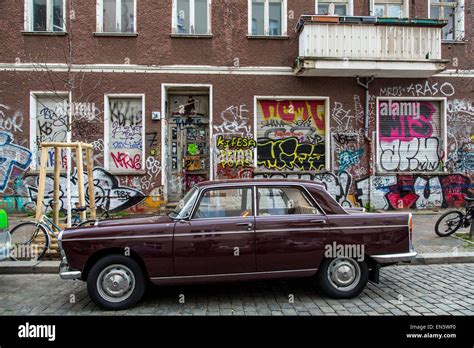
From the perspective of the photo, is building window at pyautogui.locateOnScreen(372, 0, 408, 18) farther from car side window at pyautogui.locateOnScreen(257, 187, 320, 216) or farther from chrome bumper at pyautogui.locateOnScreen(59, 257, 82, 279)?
chrome bumper at pyautogui.locateOnScreen(59, 257, 82, 279)

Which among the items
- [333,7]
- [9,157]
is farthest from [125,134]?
[333,7]

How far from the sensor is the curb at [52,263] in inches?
265

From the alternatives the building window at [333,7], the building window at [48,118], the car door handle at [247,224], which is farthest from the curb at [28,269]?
the building window at [333,7]

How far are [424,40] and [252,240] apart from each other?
33.6ft

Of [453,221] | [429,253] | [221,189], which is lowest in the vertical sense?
[429,253]

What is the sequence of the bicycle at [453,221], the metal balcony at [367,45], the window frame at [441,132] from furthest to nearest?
the window frame at [441,132]
the metal balcony at [367,45]
the bicycle at [453,221]

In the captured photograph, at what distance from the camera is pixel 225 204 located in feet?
16.8

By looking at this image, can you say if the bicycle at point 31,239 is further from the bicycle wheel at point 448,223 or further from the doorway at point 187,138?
the bicycle wheel at point 448,223

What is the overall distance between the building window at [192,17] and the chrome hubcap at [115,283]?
31.0 feet

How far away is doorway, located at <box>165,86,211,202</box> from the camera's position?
12648mm

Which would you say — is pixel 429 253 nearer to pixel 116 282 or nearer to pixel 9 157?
pixel 116 282

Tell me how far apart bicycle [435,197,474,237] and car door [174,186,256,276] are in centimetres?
616

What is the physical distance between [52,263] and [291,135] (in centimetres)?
824

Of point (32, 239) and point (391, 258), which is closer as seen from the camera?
point (391, 258)
